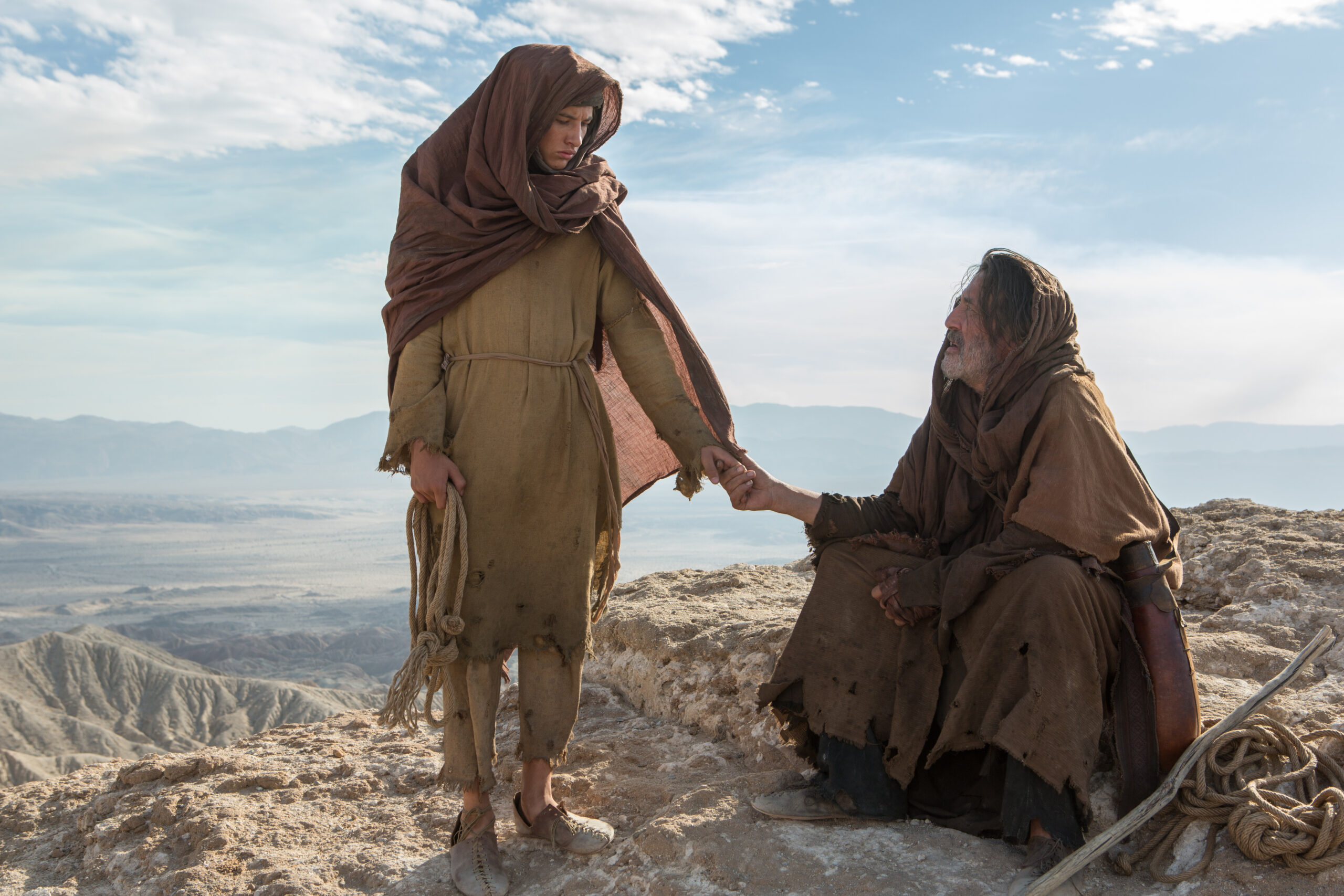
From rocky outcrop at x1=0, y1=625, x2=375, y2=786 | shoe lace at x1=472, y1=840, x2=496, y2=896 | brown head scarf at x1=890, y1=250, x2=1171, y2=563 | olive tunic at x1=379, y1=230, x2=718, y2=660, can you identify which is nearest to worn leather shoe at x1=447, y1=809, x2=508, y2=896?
shoe lace at x1=472, y1=840, x2=496, y2=896

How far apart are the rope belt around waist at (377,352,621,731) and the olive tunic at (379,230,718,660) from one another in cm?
3

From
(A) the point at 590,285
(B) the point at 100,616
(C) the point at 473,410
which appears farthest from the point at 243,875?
(B) the point at 100,616

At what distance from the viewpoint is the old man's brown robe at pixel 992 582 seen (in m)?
2.44

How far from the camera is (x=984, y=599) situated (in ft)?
8.61

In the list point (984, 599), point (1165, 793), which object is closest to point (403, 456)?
point (984, 599)

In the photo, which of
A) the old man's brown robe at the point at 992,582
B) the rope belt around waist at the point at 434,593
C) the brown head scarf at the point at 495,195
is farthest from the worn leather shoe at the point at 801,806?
the brown head scarf at the point at 495,195

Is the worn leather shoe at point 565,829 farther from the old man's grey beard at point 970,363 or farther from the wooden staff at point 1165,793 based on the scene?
the old man's grey beard at point 970,363

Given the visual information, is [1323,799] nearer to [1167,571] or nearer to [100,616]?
[1167,571]

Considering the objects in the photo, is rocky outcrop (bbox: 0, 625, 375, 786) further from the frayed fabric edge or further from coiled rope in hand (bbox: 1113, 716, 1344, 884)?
coiled rope in hand (bbox: 1113, 716, 1344, 884)

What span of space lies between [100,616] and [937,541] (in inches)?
4899

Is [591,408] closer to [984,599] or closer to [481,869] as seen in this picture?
[984,599]

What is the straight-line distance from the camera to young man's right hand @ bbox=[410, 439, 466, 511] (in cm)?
287

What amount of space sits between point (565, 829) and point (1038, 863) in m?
1.38

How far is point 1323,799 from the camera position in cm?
228
